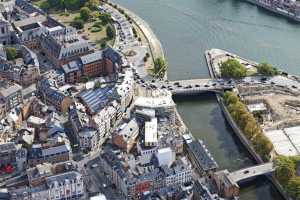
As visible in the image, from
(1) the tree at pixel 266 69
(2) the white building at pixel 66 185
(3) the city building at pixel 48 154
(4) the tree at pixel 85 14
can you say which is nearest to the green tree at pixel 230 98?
(1) the tree at pixel 266 69

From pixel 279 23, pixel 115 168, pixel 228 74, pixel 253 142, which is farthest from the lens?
pixel 279 23

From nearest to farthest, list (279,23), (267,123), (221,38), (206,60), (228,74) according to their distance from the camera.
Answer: (267,123) < (228,74) < (206,60) < (221,38) < (279,23)

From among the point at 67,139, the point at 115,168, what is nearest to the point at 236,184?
the point at 115,168

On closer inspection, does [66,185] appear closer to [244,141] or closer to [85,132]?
[85,132]

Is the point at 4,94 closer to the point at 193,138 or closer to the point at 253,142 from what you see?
the point at 193,138

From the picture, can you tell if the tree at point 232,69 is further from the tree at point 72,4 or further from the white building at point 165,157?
the tree at point 72,4

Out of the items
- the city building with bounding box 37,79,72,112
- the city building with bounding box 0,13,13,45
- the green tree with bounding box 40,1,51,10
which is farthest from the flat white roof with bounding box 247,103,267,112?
the green tree with bounding box 40,1,51,10

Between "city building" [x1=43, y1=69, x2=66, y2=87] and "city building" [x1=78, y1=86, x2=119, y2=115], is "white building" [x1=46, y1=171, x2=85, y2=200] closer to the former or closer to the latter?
"city building" [x1=78, y1=86, x2=119, y2=115]
